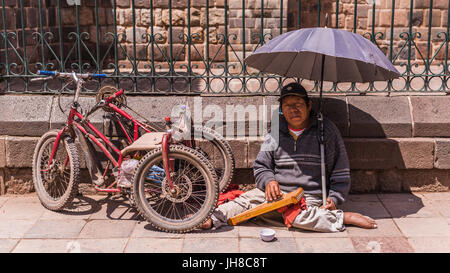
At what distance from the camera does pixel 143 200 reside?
15.4ft


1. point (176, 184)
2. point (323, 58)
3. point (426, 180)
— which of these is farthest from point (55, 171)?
point (426, 180)

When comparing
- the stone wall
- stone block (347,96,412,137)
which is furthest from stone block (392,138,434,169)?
stone block (347,96,412,137)

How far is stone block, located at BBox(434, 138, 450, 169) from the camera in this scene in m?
5.52

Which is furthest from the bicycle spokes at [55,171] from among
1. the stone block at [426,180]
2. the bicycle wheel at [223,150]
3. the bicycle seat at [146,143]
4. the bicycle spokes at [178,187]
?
the stone block at [426,180]

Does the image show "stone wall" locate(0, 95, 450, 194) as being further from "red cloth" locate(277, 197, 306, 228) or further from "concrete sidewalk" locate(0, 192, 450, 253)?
"red cloth" locate(277, 197, 306, 228)

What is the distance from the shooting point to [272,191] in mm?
4676

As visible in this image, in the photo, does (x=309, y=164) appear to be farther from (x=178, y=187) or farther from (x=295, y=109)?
(x=178, y=187)

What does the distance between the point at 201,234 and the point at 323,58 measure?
1.84 metres

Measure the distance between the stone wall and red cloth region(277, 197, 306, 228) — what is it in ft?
3.14

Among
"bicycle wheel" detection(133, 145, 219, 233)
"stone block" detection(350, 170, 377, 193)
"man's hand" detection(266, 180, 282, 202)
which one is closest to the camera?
"bicycle wheel" detection(133, 145, 219, 233)

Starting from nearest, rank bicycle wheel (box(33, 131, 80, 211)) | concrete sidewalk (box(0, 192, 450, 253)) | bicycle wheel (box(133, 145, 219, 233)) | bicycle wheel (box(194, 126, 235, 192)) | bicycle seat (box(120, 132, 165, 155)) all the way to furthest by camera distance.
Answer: concrete sidewalk (box(0, 192, 450, 253)) < bicycle wheel (box(133, 145, 219, 233)) < bicycle seat (box(120, 132, 165, 155)) < bicycle wheel (box(33, 131, 80, 211)) < bicycle wheel (box(194, 126, 235, 192))

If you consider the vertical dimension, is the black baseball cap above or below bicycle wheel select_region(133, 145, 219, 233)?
above

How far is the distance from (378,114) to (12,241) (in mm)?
3621
